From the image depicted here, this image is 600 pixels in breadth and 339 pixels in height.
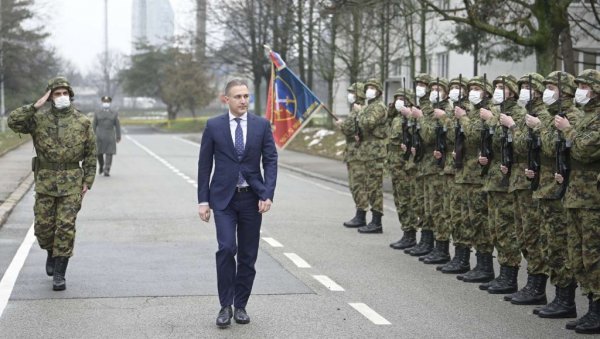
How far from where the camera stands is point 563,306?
858cm

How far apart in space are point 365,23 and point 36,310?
29989 mm

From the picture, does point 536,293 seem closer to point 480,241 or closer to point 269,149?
point 480,241

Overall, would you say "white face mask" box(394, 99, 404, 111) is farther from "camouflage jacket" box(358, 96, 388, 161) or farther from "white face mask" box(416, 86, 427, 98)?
"camouflage jacket" box(358, 96, 388, 161)

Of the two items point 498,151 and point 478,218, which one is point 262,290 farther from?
Answer: point 498,151

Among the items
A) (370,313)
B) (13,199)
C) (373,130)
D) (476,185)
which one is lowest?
(370,313)

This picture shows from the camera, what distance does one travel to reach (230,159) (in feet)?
26.7

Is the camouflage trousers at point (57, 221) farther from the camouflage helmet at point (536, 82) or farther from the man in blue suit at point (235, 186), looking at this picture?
the camouflage helmet at point (536, 82)

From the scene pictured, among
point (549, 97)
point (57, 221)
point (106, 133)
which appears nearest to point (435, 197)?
point (549, 97)

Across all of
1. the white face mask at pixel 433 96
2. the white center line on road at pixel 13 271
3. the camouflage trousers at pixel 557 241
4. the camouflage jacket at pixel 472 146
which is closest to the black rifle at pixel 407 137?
the white face mask at pixel 433 96

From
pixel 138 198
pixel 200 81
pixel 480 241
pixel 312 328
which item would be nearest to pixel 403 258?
pixel 480 241

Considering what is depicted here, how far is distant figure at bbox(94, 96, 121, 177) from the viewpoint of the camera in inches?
975

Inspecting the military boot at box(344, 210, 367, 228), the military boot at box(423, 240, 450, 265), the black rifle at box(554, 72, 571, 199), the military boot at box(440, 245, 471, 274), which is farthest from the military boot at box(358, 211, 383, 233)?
the black rifle at box(554, 72, 571, 199)

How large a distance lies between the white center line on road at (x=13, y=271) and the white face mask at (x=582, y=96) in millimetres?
4786

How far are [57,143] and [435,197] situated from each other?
4099 mm
